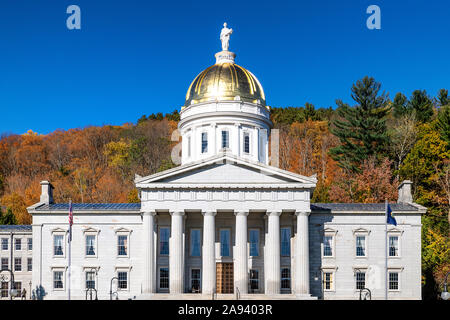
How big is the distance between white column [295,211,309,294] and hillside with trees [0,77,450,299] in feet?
55.4

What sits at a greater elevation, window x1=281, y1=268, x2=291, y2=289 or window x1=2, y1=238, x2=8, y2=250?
window x1=2, y1=238, x2=8, y2=250

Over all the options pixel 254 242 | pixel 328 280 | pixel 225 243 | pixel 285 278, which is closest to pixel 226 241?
pixel 225 243

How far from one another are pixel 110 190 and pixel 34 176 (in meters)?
21.0

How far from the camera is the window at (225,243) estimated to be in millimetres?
55000

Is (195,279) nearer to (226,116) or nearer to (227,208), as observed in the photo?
(227,208)

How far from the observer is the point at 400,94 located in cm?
9325

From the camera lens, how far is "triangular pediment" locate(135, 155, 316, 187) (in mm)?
51812

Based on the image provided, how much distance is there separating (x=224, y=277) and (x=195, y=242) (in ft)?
13.2

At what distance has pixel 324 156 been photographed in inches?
3659

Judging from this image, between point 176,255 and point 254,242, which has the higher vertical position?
point 254,242

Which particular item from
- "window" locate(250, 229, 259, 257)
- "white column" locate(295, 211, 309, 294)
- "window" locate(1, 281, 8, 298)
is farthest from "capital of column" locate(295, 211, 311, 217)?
"window" locate(1, 281, 8, 298)

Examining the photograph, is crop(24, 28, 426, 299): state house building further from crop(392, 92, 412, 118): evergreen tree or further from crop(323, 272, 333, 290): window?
crop(392, 92, 412, 118): evergreen tree

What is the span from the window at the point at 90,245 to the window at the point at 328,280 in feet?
66.0
